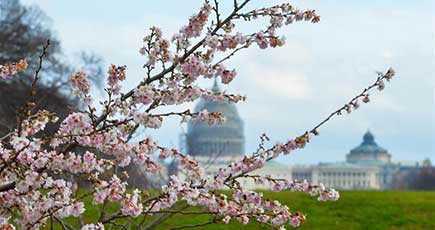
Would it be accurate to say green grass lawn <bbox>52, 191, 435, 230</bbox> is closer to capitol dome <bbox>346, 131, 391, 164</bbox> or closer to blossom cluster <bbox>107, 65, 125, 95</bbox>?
blossom cluster <bbox>107, 65, 125, 95</bbox>

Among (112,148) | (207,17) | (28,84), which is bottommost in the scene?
(112,148)

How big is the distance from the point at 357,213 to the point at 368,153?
162 m

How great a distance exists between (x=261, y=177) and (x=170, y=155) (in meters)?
0.77

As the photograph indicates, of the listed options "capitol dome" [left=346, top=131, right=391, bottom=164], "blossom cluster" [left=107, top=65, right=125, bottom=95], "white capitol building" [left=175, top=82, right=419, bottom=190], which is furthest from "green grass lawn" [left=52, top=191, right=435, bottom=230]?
"capitol dome" [left=346, top=131, right=391, bottom=164]

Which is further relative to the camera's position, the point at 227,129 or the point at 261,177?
the point at 227,129

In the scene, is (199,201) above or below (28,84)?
below

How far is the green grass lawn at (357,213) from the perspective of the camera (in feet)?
47.5

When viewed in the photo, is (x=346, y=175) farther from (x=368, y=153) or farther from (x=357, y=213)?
(x=357, y=213)

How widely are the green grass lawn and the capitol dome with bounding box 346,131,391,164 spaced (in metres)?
155

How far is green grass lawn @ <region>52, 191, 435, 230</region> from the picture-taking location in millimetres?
14492

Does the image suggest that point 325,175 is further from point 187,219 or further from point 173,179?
point 173,179

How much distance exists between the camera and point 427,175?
314ft

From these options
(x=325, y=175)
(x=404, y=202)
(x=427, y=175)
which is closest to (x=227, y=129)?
(x=427, y=175)

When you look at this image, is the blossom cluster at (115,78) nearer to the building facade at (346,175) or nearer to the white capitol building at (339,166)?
the white capitol building at (339,166)
